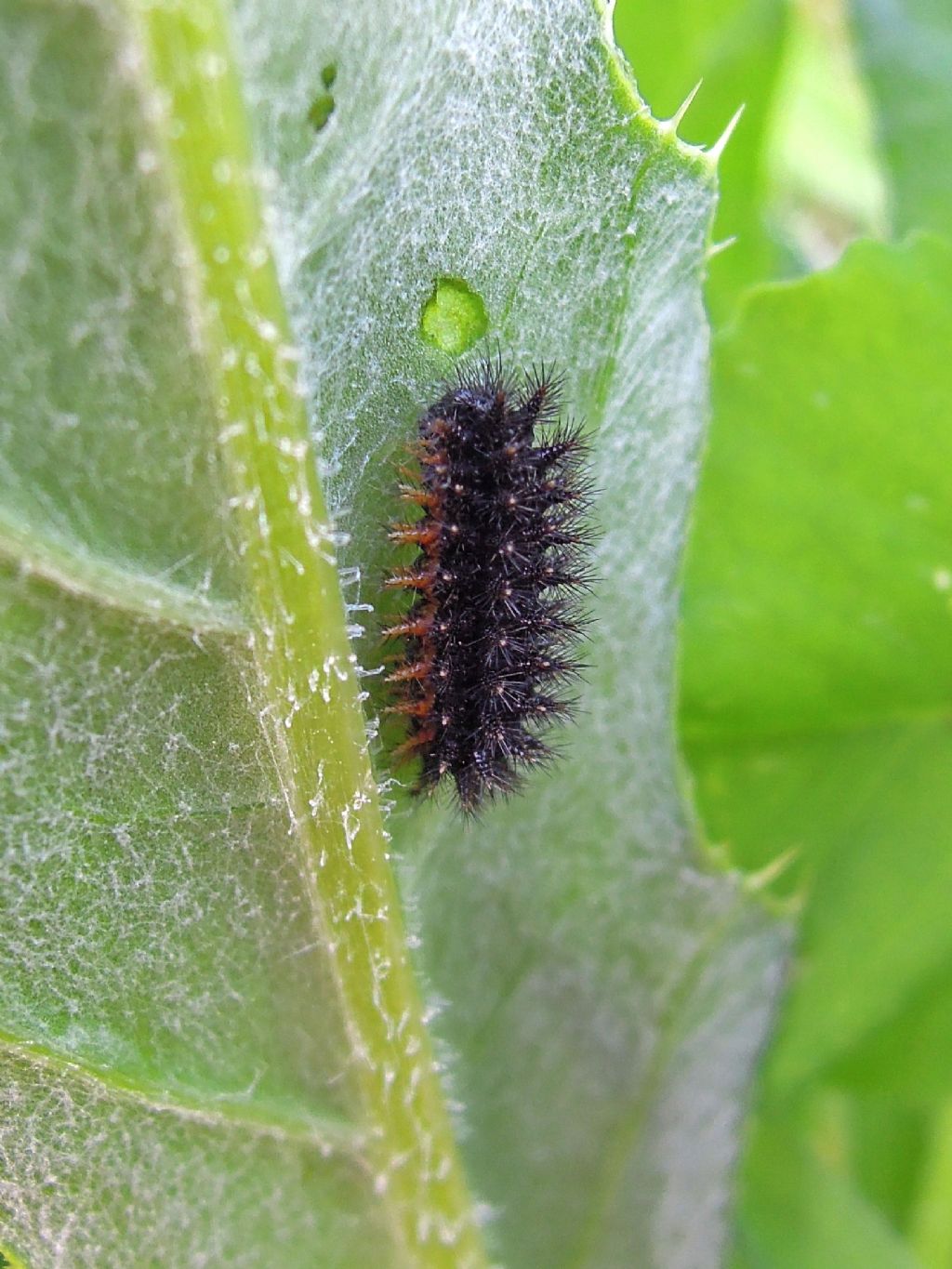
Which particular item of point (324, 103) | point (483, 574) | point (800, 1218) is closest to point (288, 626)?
point (483, 574)

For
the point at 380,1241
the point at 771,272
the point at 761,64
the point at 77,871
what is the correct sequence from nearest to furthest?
1. the point at 77,871
2. the point at 380,1241
3. the point at 761,64
4. the point at 771,272

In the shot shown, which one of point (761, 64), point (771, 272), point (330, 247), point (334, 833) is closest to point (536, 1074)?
point (334, 833)

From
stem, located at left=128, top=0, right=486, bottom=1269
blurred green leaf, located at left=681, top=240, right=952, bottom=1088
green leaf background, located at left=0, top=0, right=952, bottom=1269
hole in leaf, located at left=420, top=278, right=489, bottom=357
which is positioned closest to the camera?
stem, located at left=128, top=0, right=486, bottom=1269

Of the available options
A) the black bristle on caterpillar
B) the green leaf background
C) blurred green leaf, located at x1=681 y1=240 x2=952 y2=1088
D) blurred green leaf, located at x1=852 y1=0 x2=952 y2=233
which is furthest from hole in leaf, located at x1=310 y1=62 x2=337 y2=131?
blurred green leaf, located at x1=852 y1=0 x2=952 y2=233

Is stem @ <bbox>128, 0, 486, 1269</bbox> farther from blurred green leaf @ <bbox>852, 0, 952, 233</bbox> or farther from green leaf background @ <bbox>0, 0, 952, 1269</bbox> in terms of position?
blurred green leaf @ <bbox>852, 0, 952, 233</bbox>

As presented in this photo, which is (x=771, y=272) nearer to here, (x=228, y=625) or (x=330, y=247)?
(x=330, y=247)

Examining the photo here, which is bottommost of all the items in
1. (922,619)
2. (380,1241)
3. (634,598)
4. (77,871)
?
(380,1241)
